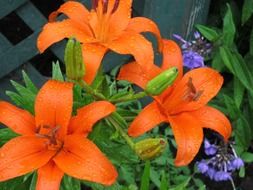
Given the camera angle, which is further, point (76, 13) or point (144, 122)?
point (76, 13)

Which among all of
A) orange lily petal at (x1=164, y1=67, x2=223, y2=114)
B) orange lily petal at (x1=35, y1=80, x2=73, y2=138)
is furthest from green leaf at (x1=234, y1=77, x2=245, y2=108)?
orange lily petal at (x1=35, y1=80, x2=73, y2=138)

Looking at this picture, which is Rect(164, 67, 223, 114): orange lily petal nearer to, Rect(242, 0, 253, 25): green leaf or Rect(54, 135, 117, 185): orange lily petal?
Rect(54, 135, 117, 185): orange lily petal

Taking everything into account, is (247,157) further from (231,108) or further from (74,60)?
(74,60)

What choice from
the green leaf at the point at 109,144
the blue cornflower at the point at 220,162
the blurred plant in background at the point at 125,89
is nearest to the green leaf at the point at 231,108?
the blurred plant in background at the point at 125,89

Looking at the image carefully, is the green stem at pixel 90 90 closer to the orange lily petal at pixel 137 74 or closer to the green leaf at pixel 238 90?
the orange lily petal at pixel 137 74

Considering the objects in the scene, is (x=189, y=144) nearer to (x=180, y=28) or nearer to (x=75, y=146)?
(x=75, y=146)

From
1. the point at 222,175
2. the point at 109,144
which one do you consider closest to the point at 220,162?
the point at 222,175

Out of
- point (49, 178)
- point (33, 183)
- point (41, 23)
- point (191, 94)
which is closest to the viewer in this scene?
point (49, 178)
